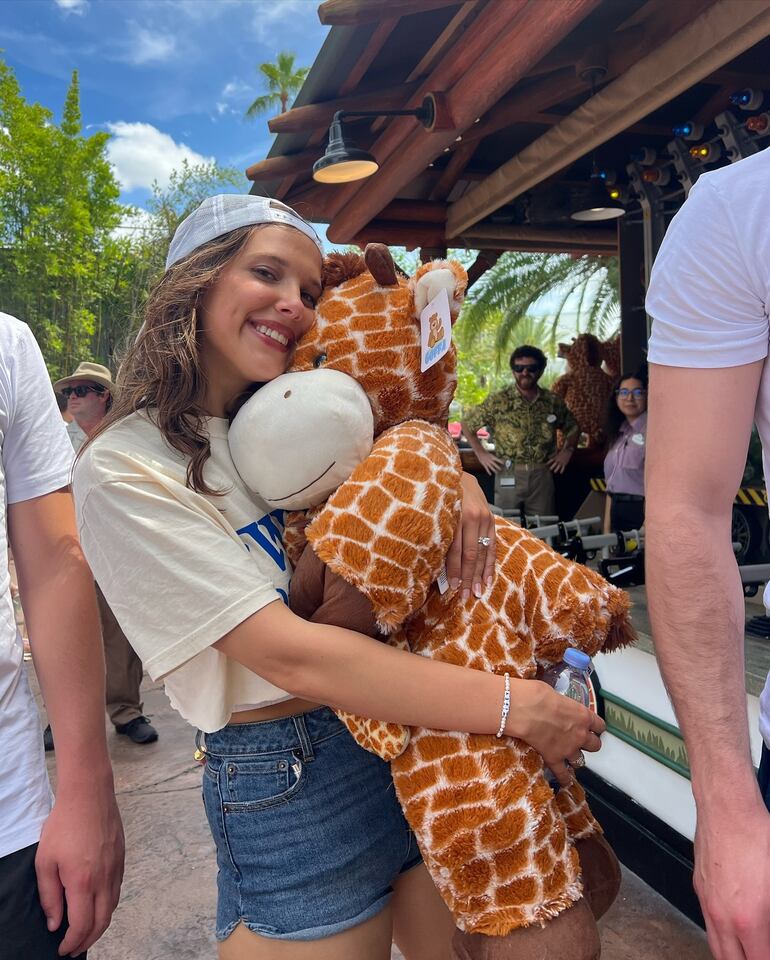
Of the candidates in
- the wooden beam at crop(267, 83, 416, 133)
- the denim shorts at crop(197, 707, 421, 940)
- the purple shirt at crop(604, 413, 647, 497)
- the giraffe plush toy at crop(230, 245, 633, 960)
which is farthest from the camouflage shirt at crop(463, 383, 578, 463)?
the denim shorts at crop(197, 707, 421, 940)

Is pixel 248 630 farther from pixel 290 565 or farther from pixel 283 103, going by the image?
pixel 283 103

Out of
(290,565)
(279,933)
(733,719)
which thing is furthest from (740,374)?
(279,933)

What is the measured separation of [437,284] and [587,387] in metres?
6.76

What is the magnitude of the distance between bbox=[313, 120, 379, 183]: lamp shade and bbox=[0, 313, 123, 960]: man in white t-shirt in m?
3.13

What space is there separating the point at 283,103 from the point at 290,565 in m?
33.6

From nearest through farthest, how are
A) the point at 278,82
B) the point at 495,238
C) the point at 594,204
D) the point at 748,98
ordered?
1. the point at 748,98
2. the point at 594,204
3. the point at 495,238
4. the point at 278,82

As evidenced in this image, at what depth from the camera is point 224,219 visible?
139cm

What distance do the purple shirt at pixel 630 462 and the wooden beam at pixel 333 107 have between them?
2.83 metres

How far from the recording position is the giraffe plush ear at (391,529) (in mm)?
1126

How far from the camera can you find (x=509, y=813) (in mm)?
1098

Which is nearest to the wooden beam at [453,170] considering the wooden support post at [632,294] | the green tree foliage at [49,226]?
the wooden support post at [632,294]

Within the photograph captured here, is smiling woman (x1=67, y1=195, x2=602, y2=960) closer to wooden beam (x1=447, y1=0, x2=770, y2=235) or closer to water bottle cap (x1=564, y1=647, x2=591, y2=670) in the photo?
water bottle cap (x1=564, y1=647, x2=591, y2=670)

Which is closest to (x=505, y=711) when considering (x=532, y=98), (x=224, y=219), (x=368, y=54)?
(x=224, y=219)

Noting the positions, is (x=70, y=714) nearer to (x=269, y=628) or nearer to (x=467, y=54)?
(x=269, y=628)
